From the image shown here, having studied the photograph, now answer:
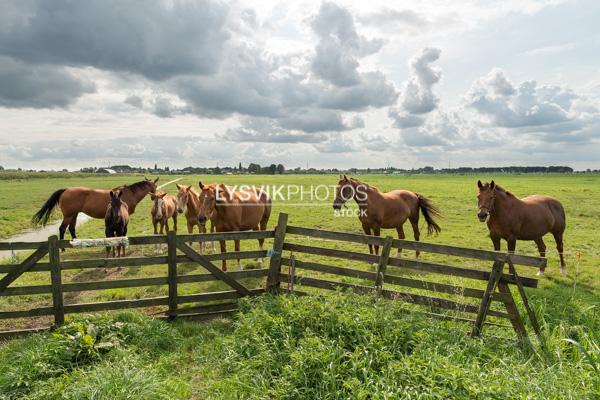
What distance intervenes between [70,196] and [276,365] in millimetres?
10935

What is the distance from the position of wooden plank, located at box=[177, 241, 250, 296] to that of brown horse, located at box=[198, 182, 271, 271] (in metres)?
1.86

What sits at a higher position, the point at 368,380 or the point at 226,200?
the point at 226,200

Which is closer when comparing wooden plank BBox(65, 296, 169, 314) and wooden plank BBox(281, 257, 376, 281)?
wooden plank BBox(65, 296, 169, 314)

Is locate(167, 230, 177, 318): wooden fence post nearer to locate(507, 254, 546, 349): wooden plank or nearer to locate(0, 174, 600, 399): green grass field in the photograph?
locate(0, 174, 600, 399): green grass field

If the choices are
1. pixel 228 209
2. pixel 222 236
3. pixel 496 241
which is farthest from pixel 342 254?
pixel 496 241

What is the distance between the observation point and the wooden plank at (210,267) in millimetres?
6152

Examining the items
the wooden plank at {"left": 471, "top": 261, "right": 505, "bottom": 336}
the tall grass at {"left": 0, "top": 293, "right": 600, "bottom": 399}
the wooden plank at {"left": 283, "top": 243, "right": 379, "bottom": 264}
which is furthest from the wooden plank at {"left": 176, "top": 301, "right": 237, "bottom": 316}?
the wooden plank at {"left": 471, "top": 261, "right": 505, "bottom": 336}

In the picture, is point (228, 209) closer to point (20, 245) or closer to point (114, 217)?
point (114, 217)

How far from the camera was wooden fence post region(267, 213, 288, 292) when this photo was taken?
653 cm

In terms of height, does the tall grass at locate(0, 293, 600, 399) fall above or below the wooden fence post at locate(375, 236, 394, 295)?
below

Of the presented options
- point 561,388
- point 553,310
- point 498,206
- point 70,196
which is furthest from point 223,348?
point 70,196

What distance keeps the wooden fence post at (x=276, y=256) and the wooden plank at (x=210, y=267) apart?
528 mm

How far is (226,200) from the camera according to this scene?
9438mm

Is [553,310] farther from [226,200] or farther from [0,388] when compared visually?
[0,388]
